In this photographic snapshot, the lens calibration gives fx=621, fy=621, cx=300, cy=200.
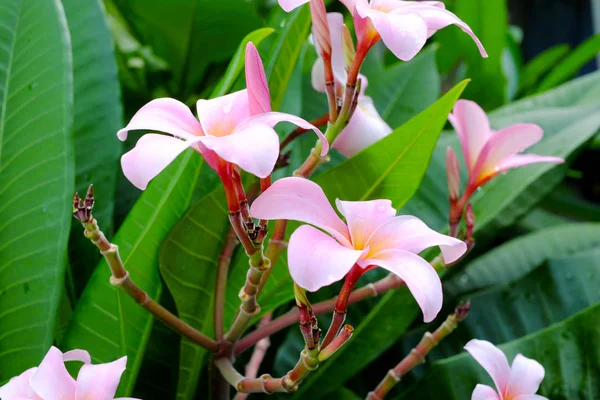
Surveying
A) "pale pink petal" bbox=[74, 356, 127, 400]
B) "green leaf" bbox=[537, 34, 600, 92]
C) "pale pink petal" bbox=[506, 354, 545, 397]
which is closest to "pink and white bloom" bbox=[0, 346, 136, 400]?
"pale pink petal" bbox=[74, 356, 127, 400]

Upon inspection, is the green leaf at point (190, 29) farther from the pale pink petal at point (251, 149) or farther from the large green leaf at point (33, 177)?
the pale pink petal at point (251, 149)

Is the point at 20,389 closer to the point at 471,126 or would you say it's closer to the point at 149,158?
the point at 149,158

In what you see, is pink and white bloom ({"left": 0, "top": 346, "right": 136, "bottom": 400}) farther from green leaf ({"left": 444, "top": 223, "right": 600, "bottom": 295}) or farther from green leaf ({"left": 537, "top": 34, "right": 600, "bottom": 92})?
green leaf ({"left": 537, "top": 34, "right": 600, "bottom": 92})

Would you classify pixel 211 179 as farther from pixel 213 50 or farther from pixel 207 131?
pixel 213 50

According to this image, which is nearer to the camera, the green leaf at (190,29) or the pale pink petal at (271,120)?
the pale pink petal at (271,120)

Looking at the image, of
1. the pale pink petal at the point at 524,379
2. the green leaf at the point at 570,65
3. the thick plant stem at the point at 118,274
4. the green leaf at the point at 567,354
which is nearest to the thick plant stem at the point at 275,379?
the thick plant stem at the point at 118,274

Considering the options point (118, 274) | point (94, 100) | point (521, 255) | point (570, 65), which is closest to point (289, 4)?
point (118, 274)
